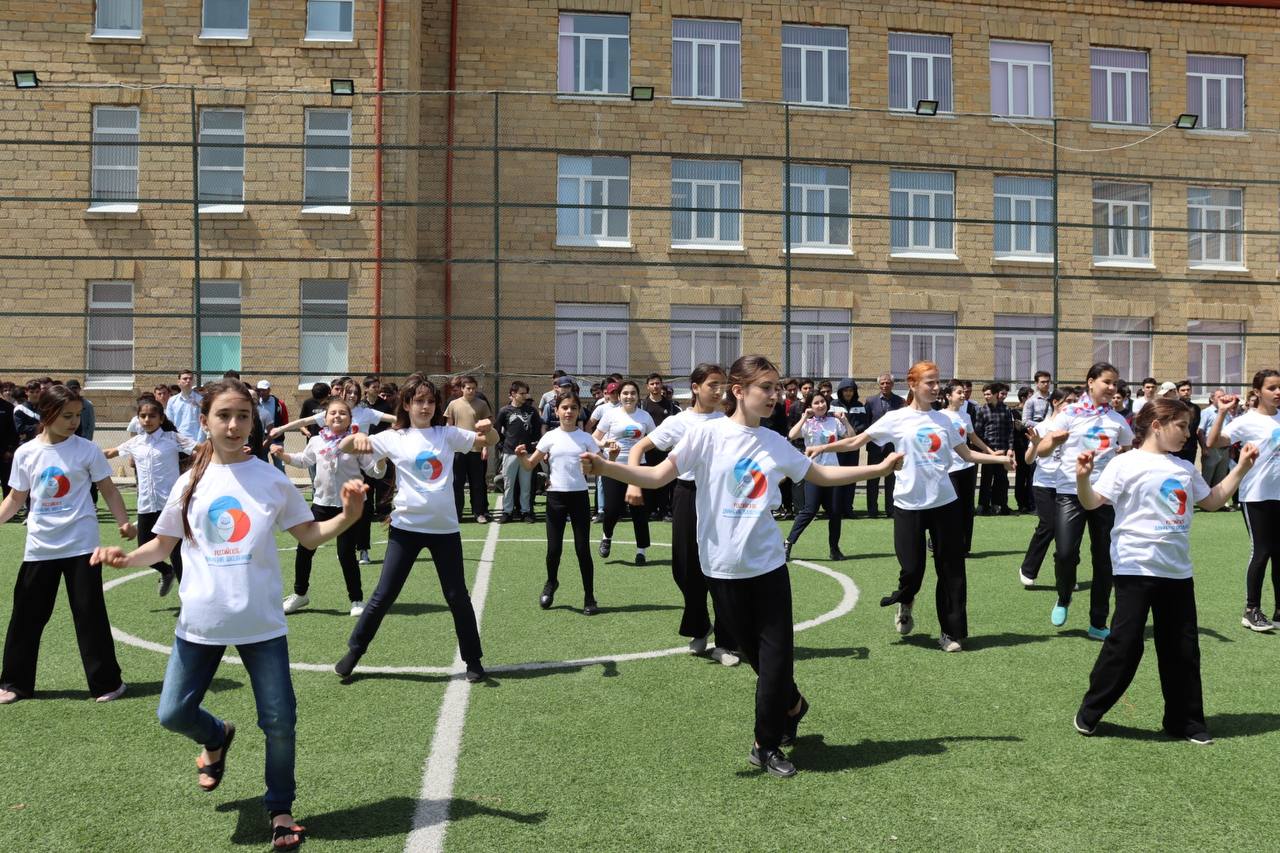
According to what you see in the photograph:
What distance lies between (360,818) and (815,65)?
2494 centimetres

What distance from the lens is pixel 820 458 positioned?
1557cm

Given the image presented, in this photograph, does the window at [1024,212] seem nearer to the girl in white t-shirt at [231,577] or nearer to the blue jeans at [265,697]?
the girl in white t-shirt at [231,577]

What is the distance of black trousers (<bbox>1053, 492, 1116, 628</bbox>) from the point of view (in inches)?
335

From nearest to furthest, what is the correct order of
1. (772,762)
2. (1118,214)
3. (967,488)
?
1. (772,762)
2. (967,488)
3. (1118,214)

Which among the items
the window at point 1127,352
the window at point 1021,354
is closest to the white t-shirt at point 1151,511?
the window at point 1021,354

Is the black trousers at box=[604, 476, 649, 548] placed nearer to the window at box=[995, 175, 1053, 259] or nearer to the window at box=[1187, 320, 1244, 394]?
the window at box=[995, 175, 1053, 259]

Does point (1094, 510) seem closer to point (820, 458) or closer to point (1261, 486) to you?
point (1261, 486)

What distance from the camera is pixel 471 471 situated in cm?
1684

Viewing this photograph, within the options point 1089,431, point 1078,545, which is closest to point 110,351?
point 1089,431

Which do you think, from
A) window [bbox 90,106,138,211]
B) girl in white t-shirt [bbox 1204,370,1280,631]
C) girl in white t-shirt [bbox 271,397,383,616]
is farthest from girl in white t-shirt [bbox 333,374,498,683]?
window [bbox 90,106,138,211]

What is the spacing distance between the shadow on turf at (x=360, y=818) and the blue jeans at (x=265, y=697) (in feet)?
0.57

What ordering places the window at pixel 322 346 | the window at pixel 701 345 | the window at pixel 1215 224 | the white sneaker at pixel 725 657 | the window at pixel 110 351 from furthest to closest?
the window at pixel 1215 224 < the window at pixel 701 345 < the window at pixel 322 346 < the window at pixel 110 351 < the white sneaker at pixel 725 657

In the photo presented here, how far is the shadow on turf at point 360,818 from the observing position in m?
4.64

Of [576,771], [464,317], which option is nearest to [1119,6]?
[464,317]
